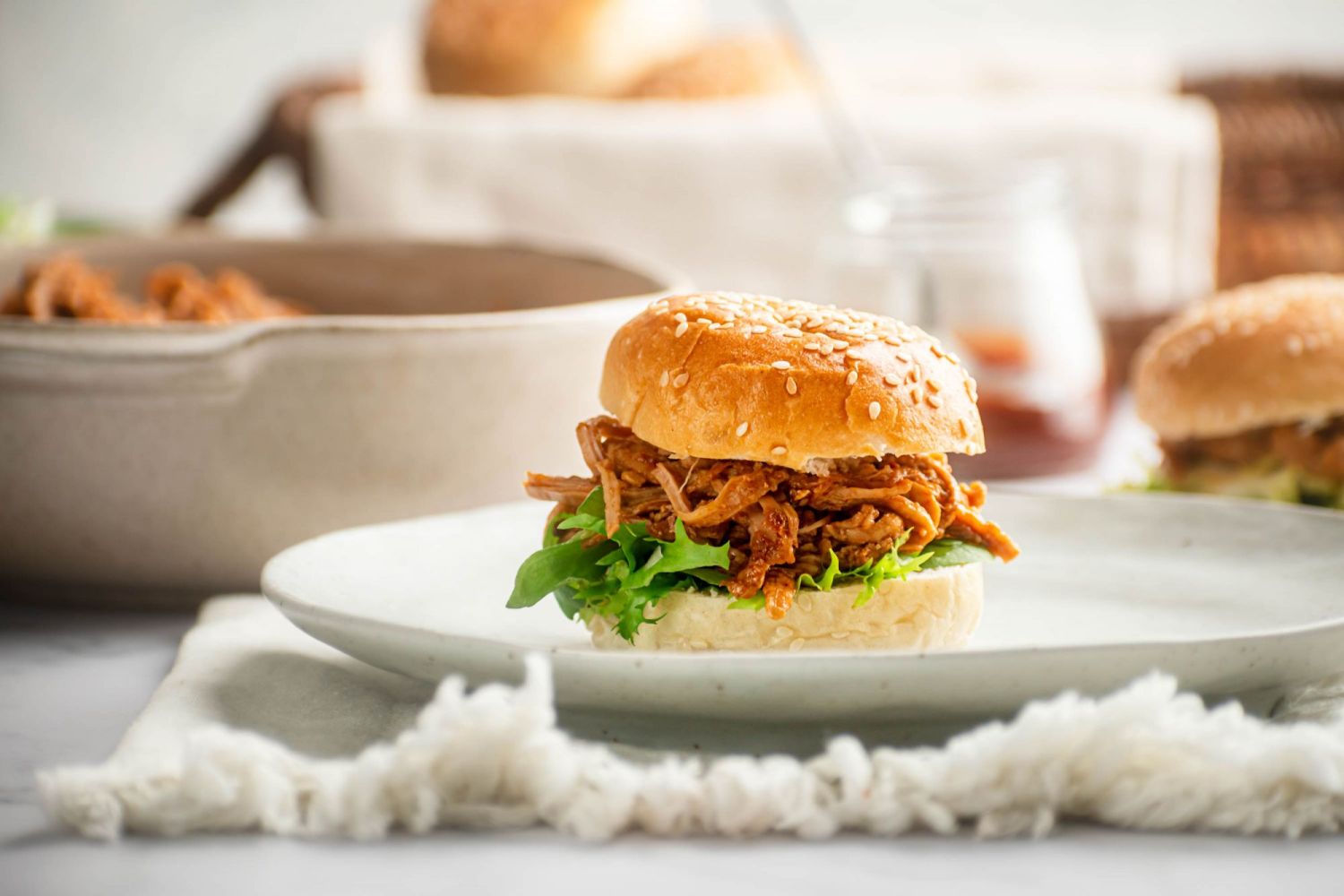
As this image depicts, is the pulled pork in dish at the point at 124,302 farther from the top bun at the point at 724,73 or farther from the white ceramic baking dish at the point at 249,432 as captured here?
the top bun at the point at 724,73

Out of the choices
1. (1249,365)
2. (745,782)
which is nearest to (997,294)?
(1249,365)

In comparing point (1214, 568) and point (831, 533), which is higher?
point (831, 533)

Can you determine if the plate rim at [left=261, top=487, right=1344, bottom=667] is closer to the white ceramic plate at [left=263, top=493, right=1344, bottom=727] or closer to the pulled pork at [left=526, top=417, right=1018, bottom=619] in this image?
the white ceramic plate at [left=263, top=493, right=1344, bottom=727]

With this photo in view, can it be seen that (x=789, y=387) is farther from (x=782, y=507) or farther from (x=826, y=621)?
(x=826, y=621)

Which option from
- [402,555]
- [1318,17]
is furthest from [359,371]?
[1318,17]

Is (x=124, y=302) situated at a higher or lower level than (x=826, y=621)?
higher

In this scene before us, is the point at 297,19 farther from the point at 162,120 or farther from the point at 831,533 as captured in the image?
the point at 831,533

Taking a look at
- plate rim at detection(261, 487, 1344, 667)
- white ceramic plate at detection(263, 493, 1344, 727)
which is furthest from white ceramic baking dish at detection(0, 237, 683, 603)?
plate rim at detection(261, 487, 1344, 667)
